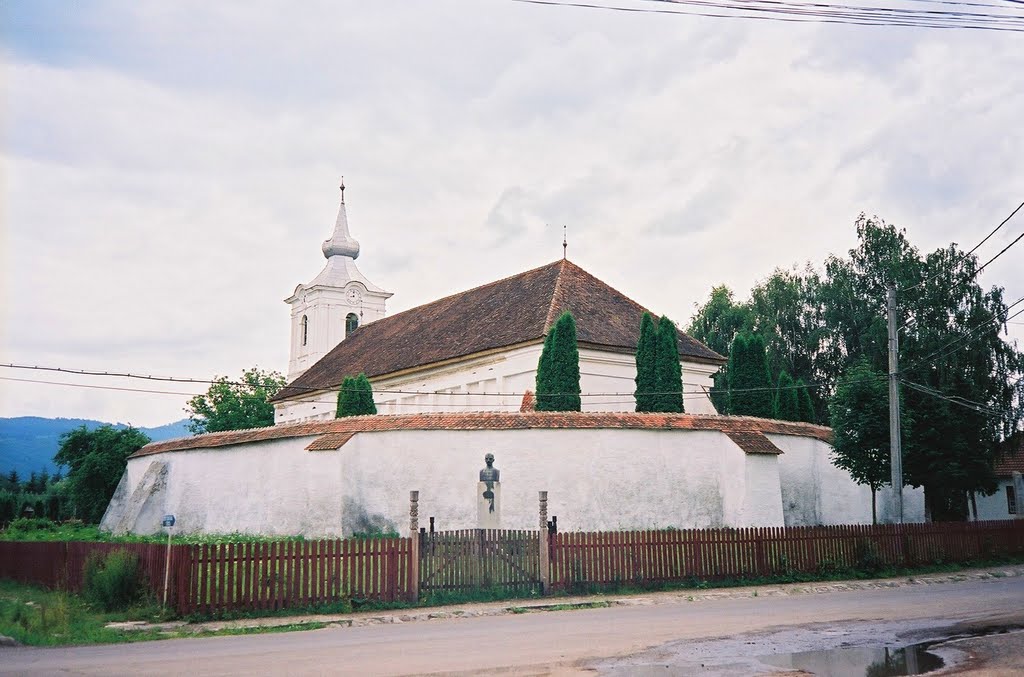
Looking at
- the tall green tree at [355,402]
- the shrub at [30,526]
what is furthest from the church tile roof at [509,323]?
the shrub at [30,526]

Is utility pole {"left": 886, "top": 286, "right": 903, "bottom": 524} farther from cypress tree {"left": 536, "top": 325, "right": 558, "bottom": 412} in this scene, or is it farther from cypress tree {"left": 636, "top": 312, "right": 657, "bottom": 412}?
cypress tree {"left": 536, "top": 325, "right": 558, "bottom": 412}

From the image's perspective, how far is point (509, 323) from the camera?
116 ft

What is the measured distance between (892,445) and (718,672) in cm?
1659

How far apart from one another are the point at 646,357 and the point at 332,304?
30972mm

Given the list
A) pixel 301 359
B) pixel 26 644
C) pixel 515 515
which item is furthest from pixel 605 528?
pixel 301 359

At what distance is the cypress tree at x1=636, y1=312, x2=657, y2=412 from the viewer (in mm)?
29719

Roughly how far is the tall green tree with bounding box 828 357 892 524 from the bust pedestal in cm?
1074

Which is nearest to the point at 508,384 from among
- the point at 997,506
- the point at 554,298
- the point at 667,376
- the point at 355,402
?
the point at 554,298

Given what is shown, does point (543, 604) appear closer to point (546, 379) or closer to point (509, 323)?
point (546, 379)

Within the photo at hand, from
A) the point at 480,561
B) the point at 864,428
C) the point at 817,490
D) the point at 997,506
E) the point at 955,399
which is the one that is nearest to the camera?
the point at 480,561

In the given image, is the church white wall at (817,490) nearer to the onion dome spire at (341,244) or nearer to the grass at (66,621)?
the grass at (66,621)

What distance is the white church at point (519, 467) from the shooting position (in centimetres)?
2392

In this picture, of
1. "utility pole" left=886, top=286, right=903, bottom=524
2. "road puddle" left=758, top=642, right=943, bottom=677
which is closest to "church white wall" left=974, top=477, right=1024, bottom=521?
"utility pole" left=886, top=286, right=903, bottom=524

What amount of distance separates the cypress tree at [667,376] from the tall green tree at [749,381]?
128 inches
